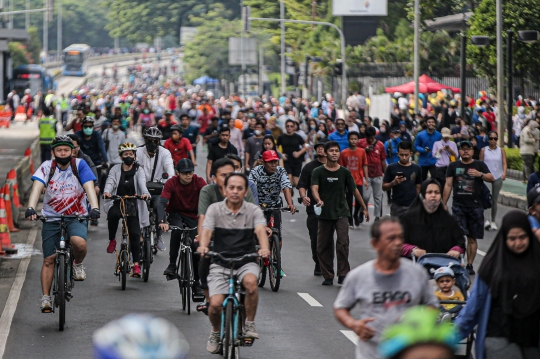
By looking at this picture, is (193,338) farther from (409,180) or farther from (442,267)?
(409,180)

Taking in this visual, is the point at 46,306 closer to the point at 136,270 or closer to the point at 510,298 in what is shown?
the point at 136,270

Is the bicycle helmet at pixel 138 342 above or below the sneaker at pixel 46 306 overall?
above

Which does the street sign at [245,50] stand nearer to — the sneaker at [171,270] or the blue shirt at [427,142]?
the blue shirt at [427,142]

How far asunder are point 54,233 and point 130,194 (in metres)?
2.43

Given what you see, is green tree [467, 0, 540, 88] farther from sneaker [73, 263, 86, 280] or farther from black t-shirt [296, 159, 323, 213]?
sneaker [73, 263, 86, 280]

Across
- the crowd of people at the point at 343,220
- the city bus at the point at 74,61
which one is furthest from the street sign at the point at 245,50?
the crowd of people at the point at 343,220

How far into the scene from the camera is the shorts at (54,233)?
11.4 m

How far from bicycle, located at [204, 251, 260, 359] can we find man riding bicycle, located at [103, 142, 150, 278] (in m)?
4.64

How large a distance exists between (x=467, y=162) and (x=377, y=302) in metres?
8.79

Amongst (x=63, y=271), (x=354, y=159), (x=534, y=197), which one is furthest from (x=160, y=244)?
(x=534, y=197)

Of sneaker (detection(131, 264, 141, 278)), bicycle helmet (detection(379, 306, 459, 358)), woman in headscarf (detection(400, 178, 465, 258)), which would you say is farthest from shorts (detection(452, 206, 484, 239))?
bicycle helmet (detection(379, 306, 459, 358))

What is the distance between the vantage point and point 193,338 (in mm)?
10695

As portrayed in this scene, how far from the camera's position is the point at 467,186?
14.5 m

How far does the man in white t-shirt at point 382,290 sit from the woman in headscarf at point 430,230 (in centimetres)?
314
